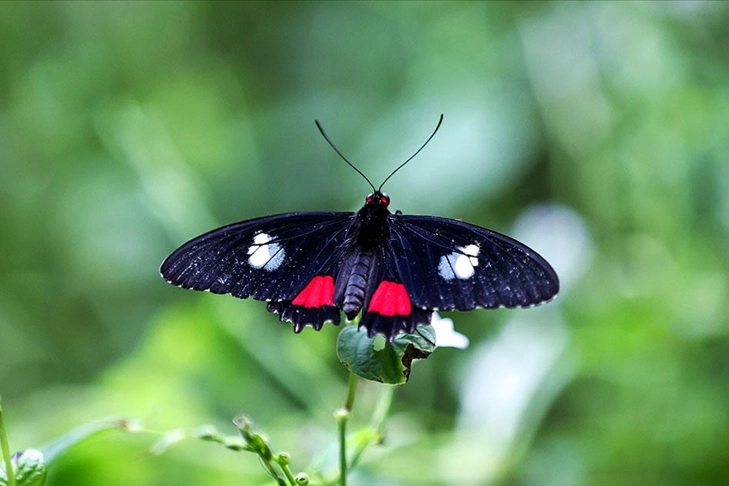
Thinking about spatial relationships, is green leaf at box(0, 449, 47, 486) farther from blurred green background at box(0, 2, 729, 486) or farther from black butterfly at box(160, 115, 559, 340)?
blurred green background at box(0, 2, 729, 486)

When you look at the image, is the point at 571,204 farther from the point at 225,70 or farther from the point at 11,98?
the point at 11,98

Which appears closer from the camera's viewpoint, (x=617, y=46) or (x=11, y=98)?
(x=617, y=46)

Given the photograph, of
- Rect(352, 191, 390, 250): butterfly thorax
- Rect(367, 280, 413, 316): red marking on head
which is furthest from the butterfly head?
Rect(367, 280, 413, 316): red marking on head

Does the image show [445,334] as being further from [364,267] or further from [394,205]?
[394,205]

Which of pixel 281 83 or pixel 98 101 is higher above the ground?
pixel 281 83

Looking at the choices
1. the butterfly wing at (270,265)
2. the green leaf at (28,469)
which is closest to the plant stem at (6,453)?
the green leaf at (28,469)

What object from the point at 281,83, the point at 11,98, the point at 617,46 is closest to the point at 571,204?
the point at 617,46

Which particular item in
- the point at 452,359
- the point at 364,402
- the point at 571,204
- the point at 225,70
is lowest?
the point at 364,402
